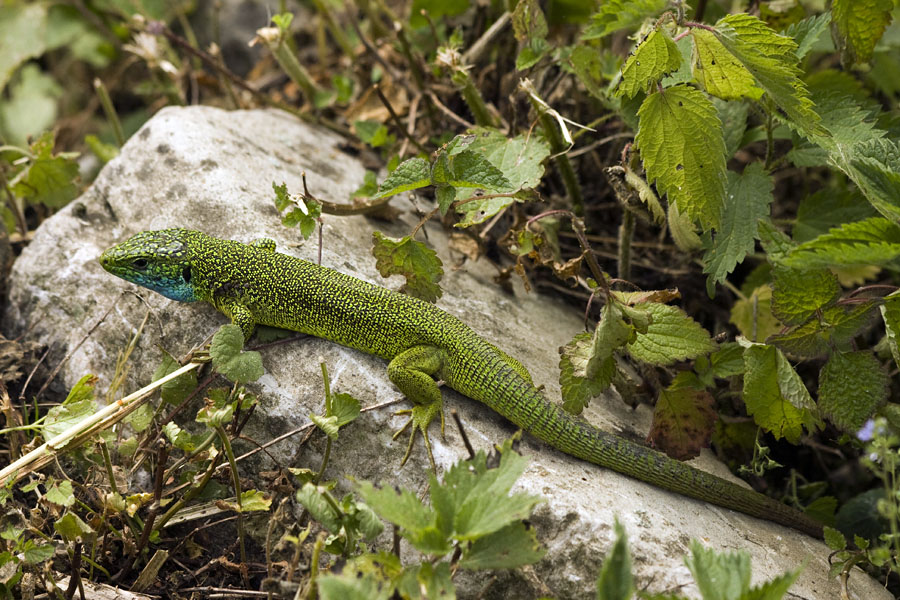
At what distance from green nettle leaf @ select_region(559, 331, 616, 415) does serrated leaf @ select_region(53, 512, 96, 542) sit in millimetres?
2077

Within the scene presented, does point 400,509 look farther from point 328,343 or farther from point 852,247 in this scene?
point 852,247

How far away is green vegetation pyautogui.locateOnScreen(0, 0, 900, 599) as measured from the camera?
274 cm

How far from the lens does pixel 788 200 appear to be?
17.8 ft

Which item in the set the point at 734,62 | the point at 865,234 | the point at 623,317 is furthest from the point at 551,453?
the point at 734,62

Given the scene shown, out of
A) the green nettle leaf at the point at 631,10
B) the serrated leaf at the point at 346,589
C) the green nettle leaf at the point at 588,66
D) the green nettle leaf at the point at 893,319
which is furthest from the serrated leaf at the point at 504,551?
the green nettle leaf at the point at 588,66

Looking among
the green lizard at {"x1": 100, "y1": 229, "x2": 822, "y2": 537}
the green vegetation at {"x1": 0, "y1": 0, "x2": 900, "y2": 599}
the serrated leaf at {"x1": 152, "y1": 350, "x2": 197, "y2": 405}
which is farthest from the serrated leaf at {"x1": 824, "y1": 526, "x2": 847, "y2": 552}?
the serrated leaf at {"x1": 152, "y1": 350, "x2": 197, "y2": 405}

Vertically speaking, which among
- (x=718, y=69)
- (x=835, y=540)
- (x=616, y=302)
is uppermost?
(x=718, y=69)

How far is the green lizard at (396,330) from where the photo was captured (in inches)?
131

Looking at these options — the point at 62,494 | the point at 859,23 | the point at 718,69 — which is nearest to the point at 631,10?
the point at 718,69

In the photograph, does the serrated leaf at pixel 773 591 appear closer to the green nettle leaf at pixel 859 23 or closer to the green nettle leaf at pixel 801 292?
the green nettle leaf at pixel 801 292

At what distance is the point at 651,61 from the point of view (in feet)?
10.3

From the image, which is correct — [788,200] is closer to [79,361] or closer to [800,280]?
[800,280]

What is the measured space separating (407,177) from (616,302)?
1104 millimetres

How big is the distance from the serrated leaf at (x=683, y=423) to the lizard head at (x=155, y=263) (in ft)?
7.87
